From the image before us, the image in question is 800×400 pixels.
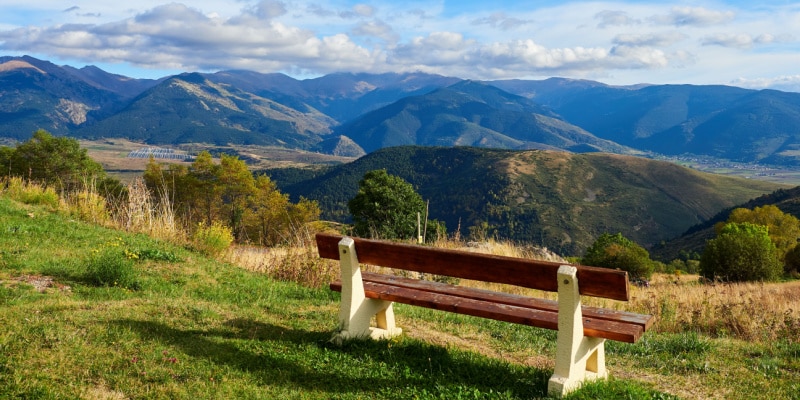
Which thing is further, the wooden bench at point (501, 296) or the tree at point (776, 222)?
the tree at point (776, 222)

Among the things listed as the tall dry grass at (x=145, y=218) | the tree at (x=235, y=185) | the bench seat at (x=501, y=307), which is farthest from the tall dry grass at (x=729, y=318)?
the tree at (x=235, y=185)

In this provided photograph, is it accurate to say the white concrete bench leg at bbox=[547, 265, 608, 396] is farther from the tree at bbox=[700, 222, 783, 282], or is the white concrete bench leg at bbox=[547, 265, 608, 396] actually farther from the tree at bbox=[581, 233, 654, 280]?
the tree at bbox=[581, 233, 654, 280]

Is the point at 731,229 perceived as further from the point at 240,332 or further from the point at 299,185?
the point at 299,185

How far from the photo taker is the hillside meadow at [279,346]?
394 cm

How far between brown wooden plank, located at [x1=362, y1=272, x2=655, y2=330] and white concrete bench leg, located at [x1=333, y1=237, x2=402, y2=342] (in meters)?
0.28

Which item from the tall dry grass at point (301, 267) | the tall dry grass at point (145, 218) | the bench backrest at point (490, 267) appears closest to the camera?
the bench backrest at point (490, 267)

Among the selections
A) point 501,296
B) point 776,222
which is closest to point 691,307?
point 501,296

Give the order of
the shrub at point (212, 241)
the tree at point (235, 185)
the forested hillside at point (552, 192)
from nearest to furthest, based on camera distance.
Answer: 1. the shrub at point (212, 241)
2. the tree at point (235, 185)
3. the forested hillside at point (552, 192)

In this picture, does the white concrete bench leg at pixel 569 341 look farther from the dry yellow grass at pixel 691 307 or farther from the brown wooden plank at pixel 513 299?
the dry yellow grass at pixel 691 307

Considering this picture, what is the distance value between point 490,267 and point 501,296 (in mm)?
813

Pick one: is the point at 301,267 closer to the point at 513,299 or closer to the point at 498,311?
the point at 513,299

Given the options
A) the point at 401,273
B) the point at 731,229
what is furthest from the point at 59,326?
the point at 731,229

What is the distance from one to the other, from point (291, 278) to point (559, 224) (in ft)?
349

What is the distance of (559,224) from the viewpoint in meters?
109
